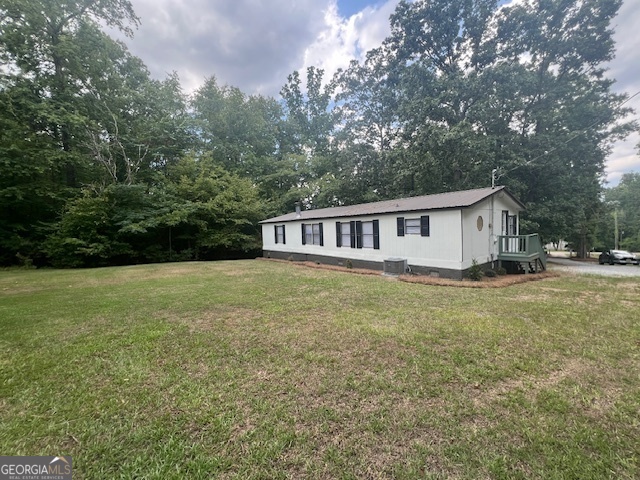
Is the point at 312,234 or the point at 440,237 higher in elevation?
the point at 312,234

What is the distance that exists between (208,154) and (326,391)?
2100cm

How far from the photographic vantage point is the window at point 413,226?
9.59 m

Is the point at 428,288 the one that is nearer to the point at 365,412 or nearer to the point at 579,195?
the point at 365,412

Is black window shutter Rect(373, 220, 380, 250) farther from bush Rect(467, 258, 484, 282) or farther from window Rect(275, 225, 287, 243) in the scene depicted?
window Rect(275, 225, 287, 243)

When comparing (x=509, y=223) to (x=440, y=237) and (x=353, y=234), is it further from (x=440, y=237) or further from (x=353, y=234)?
(x=353, y=234)

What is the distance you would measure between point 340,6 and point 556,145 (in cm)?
1421

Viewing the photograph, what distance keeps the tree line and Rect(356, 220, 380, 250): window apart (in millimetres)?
8371

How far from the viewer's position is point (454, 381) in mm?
2889

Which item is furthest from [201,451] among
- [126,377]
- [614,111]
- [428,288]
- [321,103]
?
[321,103]

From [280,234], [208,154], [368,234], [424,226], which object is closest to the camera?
[424,226]

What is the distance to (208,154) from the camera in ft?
66.2

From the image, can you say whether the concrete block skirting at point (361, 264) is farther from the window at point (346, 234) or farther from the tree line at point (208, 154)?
the tree line at point (208, 154)

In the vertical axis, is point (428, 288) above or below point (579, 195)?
below

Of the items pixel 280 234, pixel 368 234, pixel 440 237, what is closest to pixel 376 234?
pixel 368 234
